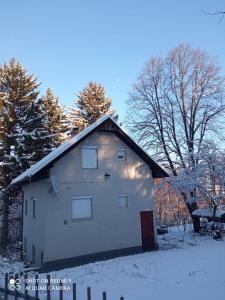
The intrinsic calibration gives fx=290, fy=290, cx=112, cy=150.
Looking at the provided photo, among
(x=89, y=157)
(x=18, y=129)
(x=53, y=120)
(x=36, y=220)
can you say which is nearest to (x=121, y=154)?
(x=89, y=157)

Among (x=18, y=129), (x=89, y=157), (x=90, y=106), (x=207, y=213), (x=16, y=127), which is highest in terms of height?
(x=90, y=106)

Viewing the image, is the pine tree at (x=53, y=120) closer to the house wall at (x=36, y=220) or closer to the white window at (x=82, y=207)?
the house wall at (x=36, y=220)

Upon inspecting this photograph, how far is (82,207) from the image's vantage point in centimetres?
1688

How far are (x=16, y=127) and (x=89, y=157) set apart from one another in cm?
1013

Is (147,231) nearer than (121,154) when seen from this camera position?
Yes

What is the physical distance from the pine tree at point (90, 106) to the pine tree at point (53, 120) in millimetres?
1890

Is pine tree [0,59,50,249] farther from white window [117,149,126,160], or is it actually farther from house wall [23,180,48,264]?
white window [117,149,126,160]

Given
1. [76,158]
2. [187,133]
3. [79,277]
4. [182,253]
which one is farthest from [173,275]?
[187,133]

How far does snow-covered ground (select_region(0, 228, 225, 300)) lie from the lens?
30.1ft

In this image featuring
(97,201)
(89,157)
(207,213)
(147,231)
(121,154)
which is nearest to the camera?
(97,201)

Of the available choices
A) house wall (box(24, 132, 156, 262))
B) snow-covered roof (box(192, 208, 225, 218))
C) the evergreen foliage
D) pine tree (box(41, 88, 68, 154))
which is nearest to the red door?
house wall (box(24, 132, 156, 262))

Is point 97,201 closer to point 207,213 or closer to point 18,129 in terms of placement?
point 207,213

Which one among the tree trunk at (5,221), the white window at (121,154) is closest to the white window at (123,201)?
the white window at (121,154)

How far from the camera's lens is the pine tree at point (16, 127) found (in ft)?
77.8
